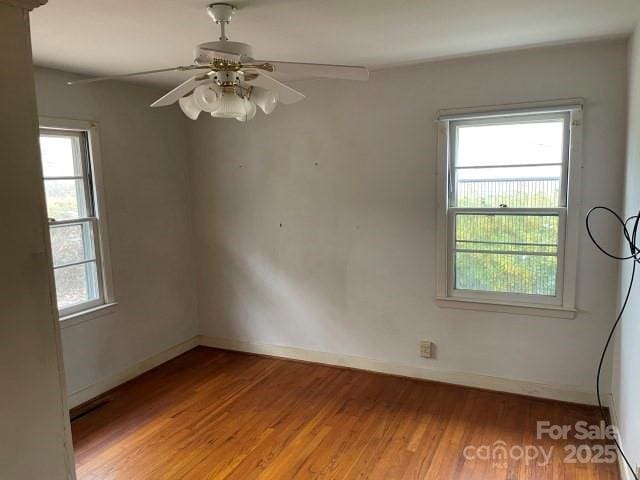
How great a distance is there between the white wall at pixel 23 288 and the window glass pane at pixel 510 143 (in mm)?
2709

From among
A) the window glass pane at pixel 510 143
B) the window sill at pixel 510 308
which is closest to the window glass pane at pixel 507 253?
the window sill at pixel 510 308

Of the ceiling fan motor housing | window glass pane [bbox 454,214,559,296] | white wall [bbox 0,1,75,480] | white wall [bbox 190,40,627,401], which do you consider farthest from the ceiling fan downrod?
window glass pane [bbox 454,214,559,296]

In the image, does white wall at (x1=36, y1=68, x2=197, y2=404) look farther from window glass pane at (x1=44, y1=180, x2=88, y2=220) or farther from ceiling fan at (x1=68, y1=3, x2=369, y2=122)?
ceiling fan at (x1=68, y1=3, x2=369, y2=122)

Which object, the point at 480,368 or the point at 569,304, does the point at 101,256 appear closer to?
the point at 480,368

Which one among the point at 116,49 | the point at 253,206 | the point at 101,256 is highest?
the point at 116,49

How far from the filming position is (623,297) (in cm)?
270

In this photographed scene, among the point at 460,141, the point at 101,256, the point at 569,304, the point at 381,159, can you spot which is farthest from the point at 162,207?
the point at 569,304

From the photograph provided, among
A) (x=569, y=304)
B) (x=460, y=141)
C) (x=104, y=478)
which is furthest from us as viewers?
(x=460, y=141)

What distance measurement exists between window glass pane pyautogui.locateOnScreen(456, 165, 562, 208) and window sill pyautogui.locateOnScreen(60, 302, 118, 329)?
2736 mm

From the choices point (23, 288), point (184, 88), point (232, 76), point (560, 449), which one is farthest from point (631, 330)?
point (23, 288)

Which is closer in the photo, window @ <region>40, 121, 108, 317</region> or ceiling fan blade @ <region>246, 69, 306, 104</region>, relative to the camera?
ceiling fan blade @ <region>246, 69, 306, 104</region>

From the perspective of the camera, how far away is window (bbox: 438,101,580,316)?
3045 millimetres

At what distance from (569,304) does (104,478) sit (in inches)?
118

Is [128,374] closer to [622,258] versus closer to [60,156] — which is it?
[60,156]
